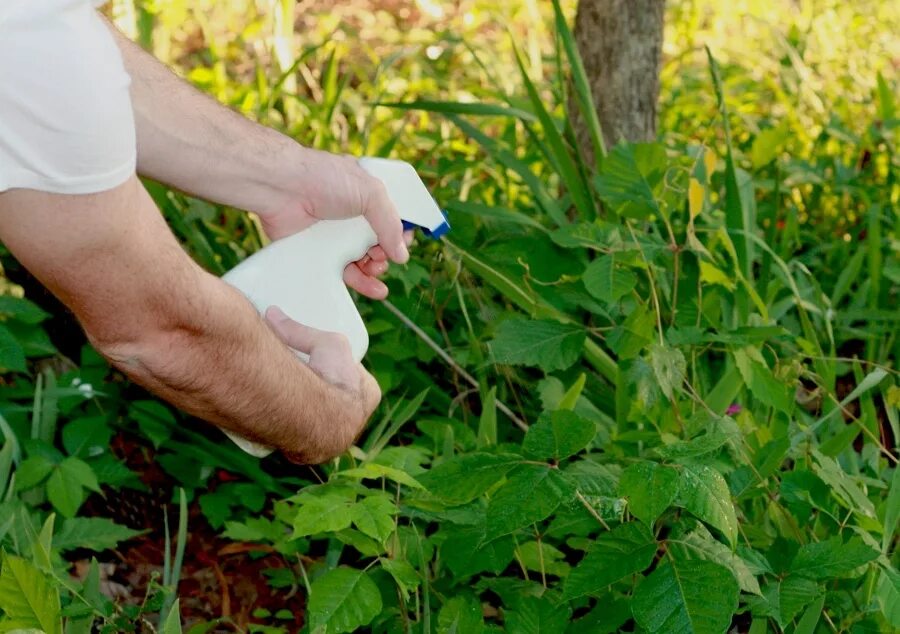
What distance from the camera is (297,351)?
1.63m

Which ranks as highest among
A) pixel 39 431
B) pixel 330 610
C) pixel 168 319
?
pixel 168 319

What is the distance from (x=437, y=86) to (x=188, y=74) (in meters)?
0.72

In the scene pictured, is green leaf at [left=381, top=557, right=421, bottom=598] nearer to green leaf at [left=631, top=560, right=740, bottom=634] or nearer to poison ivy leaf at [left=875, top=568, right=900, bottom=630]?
green leaf at [left=631, top=560, right=740, bottom=634]

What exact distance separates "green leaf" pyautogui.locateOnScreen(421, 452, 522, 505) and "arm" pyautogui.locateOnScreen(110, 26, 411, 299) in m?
0.36

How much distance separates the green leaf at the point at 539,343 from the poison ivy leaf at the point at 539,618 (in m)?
0.41

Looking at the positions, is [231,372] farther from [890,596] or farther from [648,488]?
[890,596]

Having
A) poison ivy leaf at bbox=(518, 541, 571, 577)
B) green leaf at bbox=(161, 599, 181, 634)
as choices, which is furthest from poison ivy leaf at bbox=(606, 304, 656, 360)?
green leaf at bbox=(161, 599, 181, 634)

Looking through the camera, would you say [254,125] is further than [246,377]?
Yes

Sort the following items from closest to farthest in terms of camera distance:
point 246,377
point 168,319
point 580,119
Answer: point 168,319, point 246,377, point 580,119

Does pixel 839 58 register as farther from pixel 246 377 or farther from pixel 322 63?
pixel 246 377

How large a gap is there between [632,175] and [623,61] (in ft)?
2.28

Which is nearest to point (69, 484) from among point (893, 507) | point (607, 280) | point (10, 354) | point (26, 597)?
point (10, 354)

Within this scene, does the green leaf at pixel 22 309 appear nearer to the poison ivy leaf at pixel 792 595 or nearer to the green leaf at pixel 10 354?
the green leaf at pixel 10 354

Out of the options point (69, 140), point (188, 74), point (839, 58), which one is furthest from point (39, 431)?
point (839, 58)
